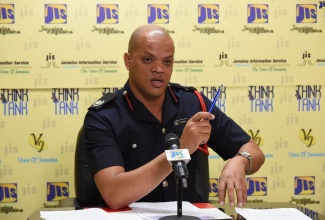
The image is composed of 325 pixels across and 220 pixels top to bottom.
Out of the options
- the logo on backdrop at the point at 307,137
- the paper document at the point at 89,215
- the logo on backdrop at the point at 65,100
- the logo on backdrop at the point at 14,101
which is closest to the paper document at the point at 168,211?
the paper document at the point at 89,215

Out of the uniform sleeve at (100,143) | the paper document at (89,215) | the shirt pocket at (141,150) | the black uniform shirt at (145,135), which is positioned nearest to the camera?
the paper document at (89,215)

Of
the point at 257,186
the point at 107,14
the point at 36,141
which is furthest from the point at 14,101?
the point at 257,186

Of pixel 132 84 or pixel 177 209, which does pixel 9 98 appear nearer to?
pixel 132 84

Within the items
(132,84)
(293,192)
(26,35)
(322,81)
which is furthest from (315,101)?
(26,35)

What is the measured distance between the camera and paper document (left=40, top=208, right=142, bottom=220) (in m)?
2.01

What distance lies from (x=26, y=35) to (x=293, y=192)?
229cm

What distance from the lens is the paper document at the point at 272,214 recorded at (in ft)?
6.68

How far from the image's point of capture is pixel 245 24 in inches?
144

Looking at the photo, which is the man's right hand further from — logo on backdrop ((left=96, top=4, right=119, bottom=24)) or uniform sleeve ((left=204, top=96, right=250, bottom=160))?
logo on backdrop ((left=96, top=4, right=119, bottom=24))

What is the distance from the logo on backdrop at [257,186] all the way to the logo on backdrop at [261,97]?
52 centimetres

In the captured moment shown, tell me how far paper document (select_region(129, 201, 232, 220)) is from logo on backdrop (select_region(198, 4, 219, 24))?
1726 mm

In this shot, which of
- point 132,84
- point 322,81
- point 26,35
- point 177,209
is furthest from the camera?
point 322,81

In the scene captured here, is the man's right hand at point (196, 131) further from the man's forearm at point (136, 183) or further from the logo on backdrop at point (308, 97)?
the logo on backdrop at point (308, 97)

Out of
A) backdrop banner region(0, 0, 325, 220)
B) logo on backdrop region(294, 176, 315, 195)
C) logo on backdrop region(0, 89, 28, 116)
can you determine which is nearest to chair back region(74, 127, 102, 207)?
backdrop banner region(0, 0, 325, 220)
